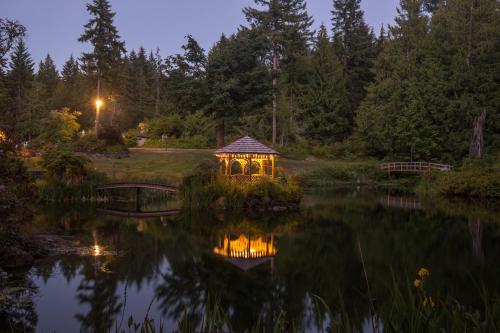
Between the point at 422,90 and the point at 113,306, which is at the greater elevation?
the point at 422,90

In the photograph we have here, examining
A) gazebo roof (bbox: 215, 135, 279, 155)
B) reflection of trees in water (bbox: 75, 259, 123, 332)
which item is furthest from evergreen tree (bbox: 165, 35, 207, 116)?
reflection of trees in water (bbox: 75, 259, 123, 332)

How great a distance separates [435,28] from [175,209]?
35794 millimetres

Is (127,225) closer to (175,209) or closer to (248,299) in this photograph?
(175,209)

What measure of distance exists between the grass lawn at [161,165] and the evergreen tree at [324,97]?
990 cm

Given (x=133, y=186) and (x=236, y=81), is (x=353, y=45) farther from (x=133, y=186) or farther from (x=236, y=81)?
(x=133, y=186)

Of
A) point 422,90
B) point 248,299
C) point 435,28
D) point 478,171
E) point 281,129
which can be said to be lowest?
point 248,299

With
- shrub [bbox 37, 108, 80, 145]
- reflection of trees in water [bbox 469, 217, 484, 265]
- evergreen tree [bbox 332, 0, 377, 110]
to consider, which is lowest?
reflection of trees in water [bbox 469, 217, 484, 265]

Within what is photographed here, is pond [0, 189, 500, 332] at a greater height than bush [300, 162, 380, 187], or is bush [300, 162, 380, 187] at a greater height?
bush [300, 162, 380, 187]

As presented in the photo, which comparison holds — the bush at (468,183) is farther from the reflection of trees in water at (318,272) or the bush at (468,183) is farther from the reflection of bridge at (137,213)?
the reflection of bridge at (137,213)

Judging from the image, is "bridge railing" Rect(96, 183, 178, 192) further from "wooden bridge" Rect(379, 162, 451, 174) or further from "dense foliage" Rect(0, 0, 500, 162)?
"wooden bridge" Rect(379, 162, 451, 174)

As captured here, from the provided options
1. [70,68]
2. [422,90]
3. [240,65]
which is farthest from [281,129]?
[70,68]

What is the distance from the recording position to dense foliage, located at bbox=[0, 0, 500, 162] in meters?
41.1

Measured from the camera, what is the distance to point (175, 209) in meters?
23.9

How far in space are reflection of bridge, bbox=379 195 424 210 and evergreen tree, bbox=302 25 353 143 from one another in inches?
898
